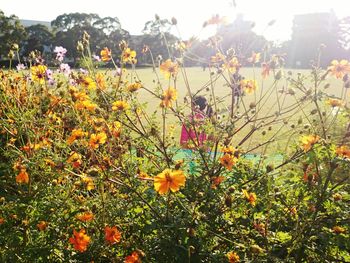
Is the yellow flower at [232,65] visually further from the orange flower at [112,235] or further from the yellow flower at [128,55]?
the orange flower at [112,235]

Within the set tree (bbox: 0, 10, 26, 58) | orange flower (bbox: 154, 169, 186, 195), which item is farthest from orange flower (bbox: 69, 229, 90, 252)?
tree (bbox: 0, 10, 26, 58)

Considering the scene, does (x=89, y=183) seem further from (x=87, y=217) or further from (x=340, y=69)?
(x=340, y=69)

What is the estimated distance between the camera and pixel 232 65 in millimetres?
2104

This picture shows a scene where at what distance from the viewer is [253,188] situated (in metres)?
1.68

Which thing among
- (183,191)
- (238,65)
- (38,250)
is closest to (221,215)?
(183,191)

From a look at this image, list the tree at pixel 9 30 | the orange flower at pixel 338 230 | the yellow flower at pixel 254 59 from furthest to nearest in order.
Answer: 1. the tree at pixel 9 30
2. the yellow flower at pixel 254 59
3. the orange flower at pixel 338 230

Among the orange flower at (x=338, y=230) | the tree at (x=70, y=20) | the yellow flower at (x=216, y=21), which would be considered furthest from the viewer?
the tree at (x=70, y=20)

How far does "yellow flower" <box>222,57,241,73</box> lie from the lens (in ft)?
6.79

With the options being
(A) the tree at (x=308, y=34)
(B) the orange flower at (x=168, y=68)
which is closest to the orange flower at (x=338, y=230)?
(B) the orange flower at (x=168, y=68)

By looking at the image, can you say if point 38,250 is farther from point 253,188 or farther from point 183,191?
point 253,188

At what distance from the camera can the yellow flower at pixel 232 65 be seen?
2.07 m

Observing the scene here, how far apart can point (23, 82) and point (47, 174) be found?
1425 mm

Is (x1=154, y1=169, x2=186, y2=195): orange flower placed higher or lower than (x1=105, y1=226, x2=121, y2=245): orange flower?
higher

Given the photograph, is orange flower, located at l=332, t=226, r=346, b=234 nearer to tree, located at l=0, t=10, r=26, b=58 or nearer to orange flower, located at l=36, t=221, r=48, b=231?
orange flower, located at l=36, t=221, r=48, b=231
